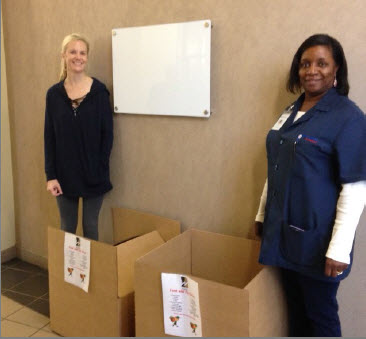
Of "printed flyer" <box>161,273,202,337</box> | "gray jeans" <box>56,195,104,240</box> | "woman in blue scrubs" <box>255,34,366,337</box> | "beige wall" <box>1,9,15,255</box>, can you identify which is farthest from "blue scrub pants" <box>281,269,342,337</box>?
"beige wall" <box>1,9,15,255</box>

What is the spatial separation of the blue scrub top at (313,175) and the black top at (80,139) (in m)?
1.07

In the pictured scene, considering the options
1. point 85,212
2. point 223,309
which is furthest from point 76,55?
point 223,309

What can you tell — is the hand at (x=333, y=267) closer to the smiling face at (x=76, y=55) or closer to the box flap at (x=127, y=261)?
the box flap at (x=127, y=261)

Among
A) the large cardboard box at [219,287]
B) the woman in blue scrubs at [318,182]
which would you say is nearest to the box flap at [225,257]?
the large cardboard box at [219,287]

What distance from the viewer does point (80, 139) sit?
217 centimetres

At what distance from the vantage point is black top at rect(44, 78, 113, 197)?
2158mm

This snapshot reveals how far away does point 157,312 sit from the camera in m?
1.65

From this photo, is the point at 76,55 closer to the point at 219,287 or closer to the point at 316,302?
the point at 219,287

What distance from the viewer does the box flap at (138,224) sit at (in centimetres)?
218

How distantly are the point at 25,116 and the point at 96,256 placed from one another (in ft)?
4.40

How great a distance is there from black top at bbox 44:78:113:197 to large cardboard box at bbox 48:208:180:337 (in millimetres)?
297

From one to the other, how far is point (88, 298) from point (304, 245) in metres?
1.11

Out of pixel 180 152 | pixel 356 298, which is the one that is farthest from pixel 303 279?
pixel 180 152

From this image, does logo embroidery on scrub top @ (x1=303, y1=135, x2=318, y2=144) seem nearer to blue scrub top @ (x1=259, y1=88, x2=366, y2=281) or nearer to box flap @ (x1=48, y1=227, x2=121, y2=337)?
blue scrub top @ (x1=259, y1=88, x2=366, y2=281)
